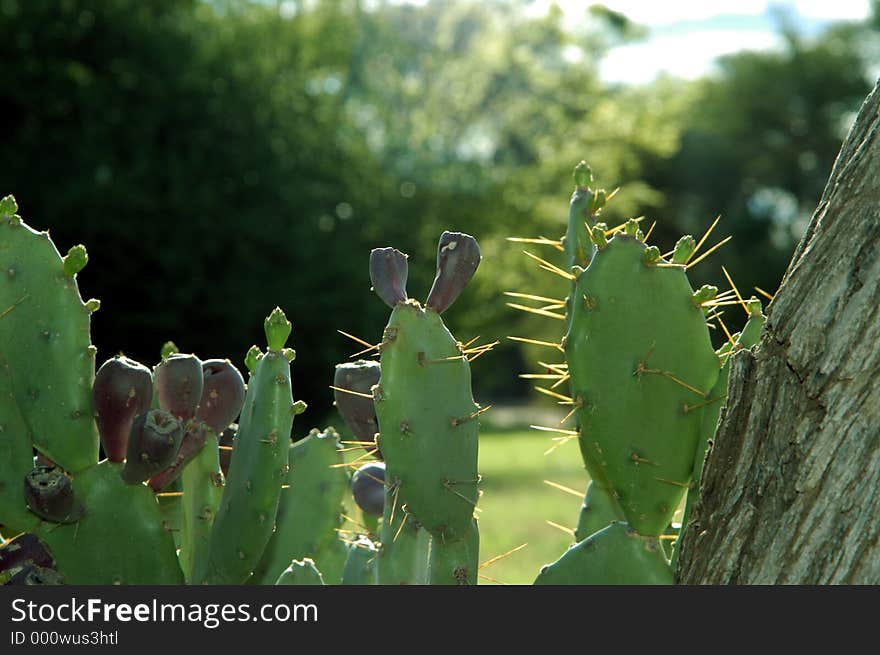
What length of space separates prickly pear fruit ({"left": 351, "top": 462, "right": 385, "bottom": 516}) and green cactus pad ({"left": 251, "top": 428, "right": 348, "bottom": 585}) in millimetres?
103

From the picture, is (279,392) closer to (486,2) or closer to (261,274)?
(261,274)

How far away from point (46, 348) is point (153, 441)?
25 centimetres

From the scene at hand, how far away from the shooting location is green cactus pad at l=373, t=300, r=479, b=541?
152 cm

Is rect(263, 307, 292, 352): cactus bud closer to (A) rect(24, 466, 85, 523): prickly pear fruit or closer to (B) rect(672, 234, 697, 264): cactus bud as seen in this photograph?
(A) rect(24, 466, 85, 523): prickly pear fruit

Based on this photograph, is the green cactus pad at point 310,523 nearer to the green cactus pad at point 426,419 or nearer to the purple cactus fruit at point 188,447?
the purple cactus fruit at point 188,447

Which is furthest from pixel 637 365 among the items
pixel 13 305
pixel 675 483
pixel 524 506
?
pixel 524 506

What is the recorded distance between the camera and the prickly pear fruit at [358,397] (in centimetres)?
189

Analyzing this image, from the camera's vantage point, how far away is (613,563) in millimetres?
1512

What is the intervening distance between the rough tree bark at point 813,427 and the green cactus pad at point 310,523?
0.89 meters

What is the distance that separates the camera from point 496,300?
1991cm

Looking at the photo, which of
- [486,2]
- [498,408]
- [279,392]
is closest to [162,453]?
[279,392]

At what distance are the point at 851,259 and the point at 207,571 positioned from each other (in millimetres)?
1092

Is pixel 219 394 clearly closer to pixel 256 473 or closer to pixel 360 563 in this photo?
pixel 256 473

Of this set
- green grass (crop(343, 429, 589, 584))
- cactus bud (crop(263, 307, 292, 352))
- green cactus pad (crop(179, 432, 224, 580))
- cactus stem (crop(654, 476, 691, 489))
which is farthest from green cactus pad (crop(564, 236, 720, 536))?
green grass (crop(343, 429, 589, 584))
